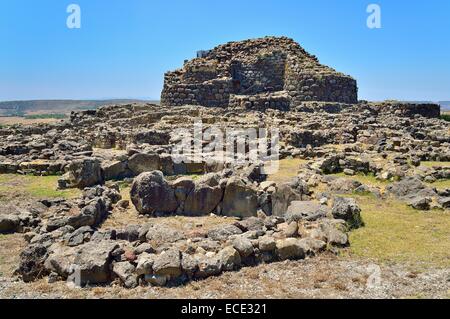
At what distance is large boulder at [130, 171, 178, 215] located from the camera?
1292 centimetres

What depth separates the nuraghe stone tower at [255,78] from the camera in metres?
34.4

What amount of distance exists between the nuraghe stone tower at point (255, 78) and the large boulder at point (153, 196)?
20.8 metres

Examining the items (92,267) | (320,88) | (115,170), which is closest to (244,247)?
(92,267)

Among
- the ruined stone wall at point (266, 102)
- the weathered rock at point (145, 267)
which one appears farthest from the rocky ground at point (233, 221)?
the ruined stone wall at point (266, 102)

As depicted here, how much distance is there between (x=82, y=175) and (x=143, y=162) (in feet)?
8.30

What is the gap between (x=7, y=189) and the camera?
1694 cm

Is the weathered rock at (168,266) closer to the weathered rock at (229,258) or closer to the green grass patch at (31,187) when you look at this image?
the weathered rock at (229,258)

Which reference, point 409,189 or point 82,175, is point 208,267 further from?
point 82,175

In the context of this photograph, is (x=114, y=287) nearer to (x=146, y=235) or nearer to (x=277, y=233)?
(x=146, y=235)

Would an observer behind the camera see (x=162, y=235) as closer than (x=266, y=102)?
Yes

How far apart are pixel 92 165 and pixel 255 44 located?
2618 centimetres

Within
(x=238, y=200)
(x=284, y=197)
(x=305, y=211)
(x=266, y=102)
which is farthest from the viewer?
(x=266, y=102)

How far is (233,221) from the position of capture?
40.0ft
